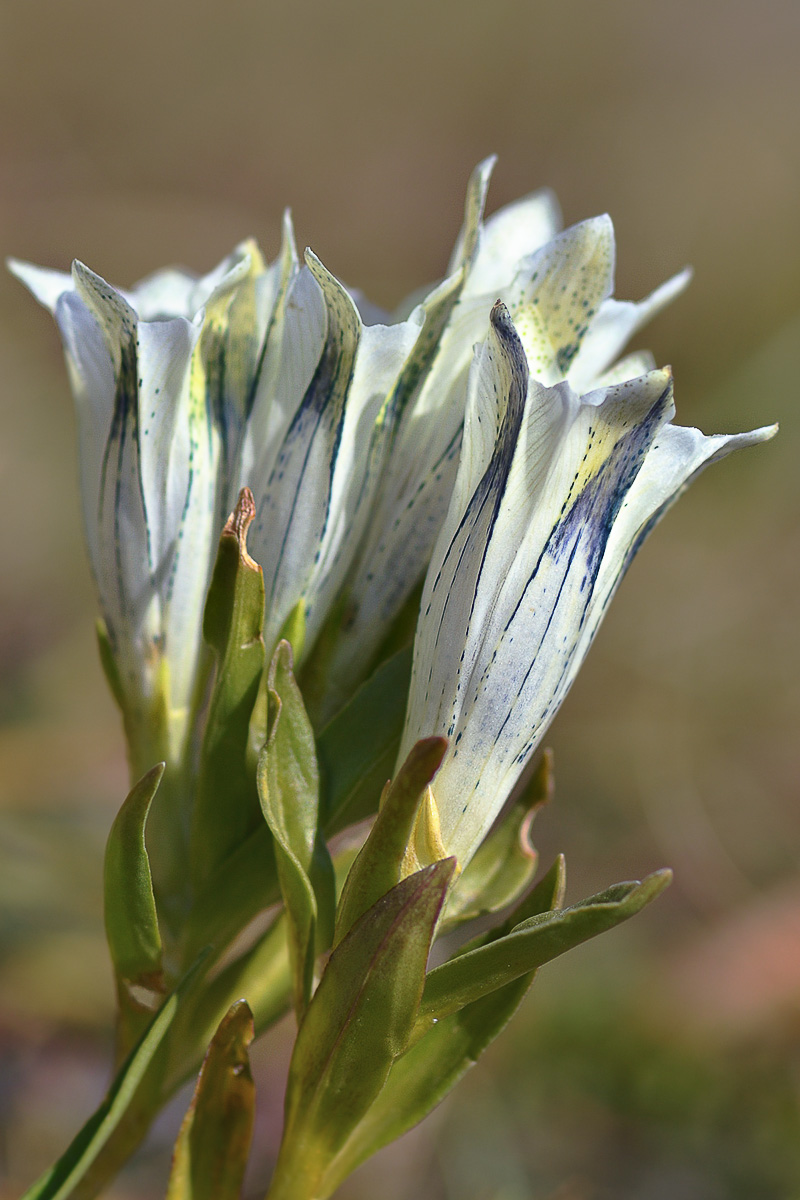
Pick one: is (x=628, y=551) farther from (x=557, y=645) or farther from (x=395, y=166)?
(x=395, y=166)

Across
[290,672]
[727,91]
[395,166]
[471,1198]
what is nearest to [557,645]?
[290,672]

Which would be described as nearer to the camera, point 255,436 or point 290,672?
point 290,672

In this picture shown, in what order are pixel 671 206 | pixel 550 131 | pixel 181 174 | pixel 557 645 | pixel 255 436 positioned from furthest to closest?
1. pixel 550 131
2. pixel 181 174
3. pixel 671 206
4. pixel 255 436
5. pixel 557 645

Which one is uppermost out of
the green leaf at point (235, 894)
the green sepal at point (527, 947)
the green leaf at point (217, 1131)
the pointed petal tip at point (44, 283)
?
the pointed petal tip at point (44, 283)

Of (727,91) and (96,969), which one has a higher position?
(727,91)

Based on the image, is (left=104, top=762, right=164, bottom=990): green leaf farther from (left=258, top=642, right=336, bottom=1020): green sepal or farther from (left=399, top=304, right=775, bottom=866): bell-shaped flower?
(left=399, top=304, right=775, bottom=866): bell-shaped flower

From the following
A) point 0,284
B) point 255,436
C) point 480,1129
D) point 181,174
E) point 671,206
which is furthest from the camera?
point 181,174

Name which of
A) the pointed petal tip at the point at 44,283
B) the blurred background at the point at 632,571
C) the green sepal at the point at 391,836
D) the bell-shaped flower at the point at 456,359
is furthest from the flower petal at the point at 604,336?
the blurred background at the point at 632,571

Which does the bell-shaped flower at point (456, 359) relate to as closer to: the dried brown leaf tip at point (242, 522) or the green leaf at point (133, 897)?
the dried brown leaf tip at point (242, 522)
